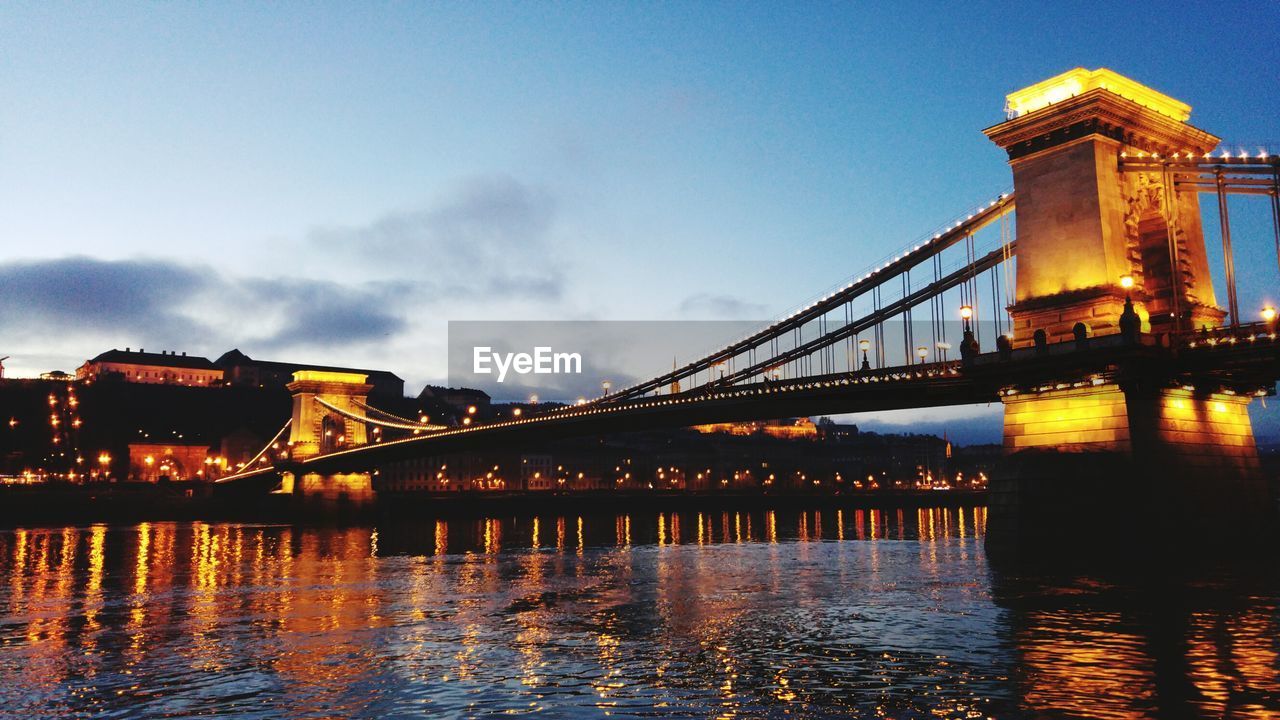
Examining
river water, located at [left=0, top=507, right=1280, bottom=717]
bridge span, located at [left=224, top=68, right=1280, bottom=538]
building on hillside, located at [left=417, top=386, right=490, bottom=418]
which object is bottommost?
river water, located at [left=0, top=507, right=1280, bottom=717]

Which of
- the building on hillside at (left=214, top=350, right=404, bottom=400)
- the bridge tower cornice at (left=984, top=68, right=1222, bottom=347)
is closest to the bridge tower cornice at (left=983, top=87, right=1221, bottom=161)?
the bridge tower cornice at (left=984, top=68, right=1222, bottom=347)

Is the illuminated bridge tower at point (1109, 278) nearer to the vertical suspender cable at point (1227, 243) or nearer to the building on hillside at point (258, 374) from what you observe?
the vertical suspender cable at point (1227, 243)

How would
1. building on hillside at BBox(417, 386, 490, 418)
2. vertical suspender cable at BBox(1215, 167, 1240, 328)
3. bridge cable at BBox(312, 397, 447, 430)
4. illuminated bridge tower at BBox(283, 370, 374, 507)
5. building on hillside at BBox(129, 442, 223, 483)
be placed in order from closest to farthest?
vertical suspender cable at BBox(1215, 167, 1240, 328), bridge cable at BBox(312, 397, 447, 430), illuminated bridge tower at BBox(283, 370, 374, 507), building on hillside at BBox(129, 442, 223, 483), building on hillside at BBox(417, 386, 490, 418)

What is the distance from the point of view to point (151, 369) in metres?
166

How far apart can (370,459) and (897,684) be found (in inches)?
2844

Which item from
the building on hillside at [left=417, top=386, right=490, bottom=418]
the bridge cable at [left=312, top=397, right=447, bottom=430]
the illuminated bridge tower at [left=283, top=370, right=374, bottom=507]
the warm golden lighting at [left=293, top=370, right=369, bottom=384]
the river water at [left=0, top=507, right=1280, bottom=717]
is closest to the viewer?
the river water at [left=0, top=507, right=1280, bottom=717]

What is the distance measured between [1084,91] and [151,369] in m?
162

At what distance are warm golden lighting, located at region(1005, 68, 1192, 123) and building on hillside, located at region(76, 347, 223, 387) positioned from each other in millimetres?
151241

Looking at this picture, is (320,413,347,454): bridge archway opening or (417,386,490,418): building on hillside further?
(417,386,490,418): building on hillside

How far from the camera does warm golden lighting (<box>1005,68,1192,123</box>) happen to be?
109 feet

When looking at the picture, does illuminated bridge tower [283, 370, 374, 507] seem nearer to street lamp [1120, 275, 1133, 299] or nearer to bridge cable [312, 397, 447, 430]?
bridge cable [312, 397, 447, 430]

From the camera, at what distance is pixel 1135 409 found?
30516 millimetres

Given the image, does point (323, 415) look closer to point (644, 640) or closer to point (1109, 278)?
point (1109, 278)

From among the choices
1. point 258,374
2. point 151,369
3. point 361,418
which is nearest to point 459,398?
point 258,374
